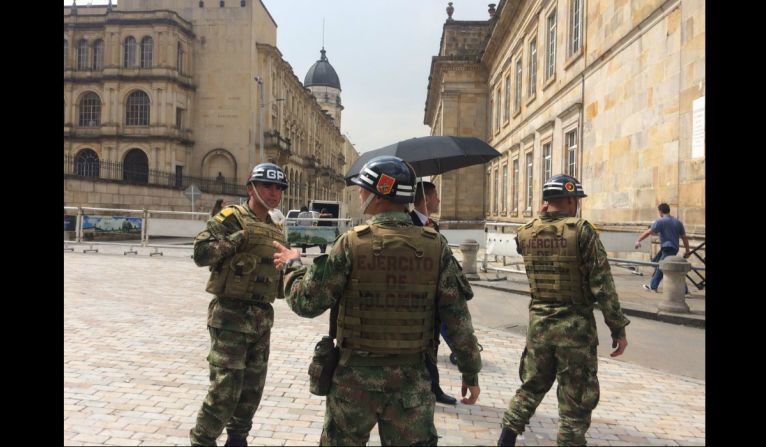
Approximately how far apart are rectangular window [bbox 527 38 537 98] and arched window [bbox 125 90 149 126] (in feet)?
101

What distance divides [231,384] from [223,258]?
0.82 metres

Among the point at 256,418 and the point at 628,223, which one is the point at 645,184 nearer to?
the point at 628,223

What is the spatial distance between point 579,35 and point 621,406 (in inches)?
600

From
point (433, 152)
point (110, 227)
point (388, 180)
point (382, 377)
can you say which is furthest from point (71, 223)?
point (382, 377)

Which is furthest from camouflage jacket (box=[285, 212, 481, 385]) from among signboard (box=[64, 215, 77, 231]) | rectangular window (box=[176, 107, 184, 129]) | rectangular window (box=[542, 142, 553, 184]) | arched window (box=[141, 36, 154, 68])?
arched window (box=[141, 36, 154, 68])

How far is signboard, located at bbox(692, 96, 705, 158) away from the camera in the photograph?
10.2m

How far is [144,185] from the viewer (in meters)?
29.7

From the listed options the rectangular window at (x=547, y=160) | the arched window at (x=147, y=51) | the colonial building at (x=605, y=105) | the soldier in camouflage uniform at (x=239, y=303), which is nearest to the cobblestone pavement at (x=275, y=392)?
the soldier in camouflage uniform at (x=239, y=303)

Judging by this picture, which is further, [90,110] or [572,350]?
[90,110]

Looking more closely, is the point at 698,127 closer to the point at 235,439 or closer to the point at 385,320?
the point at 385,320

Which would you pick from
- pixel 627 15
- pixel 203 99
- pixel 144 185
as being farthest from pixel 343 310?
pixel 203 99

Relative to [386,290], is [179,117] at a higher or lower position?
higher

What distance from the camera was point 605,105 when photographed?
15.1 meters

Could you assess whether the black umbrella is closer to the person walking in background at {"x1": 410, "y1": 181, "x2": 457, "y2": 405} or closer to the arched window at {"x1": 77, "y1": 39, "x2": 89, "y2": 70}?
the person walking in background at {"x1": 410, "y1": 181, "x2": 457, "y2": 405}
